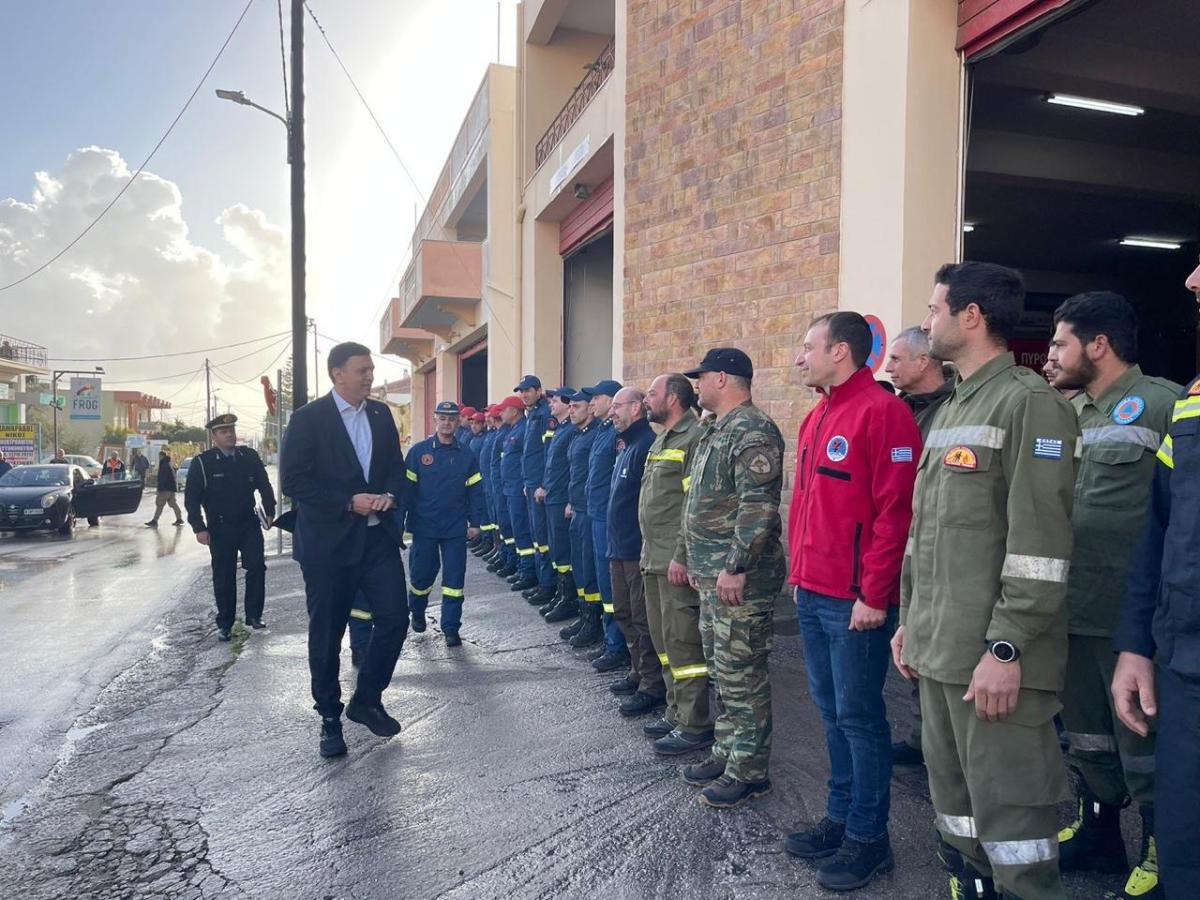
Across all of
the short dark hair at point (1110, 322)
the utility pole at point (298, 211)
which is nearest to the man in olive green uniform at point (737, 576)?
the short dark hair at point (1110, 322)

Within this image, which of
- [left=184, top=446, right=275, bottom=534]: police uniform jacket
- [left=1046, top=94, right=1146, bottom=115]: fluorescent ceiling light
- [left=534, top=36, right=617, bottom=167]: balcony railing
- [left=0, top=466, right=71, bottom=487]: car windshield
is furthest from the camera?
[left=0, top=466, right=71, bottom=487]: car windshield

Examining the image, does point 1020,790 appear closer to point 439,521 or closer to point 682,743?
→ point 682,743

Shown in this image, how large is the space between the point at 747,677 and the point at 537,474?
5645mm

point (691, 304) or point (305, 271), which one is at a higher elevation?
point (305, 271)

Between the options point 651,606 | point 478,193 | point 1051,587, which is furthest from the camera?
point 478,193

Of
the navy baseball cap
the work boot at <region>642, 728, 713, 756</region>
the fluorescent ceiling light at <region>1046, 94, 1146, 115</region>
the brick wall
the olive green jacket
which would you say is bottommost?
the work boot at <region>642, 728, 713, 756</region>

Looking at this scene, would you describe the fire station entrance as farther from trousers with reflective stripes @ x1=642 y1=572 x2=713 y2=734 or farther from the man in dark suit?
the man in dark suit

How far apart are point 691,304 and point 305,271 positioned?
644 centimetres

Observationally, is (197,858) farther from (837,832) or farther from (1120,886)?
(1120,886)

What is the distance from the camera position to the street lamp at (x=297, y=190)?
39.2ft

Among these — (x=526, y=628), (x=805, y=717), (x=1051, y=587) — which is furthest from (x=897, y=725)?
(x=526, y=628)

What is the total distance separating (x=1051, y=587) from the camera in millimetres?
2348

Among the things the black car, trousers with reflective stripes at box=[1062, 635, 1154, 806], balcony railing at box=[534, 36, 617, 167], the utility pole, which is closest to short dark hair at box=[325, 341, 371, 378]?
trousers with reflective stripes at box=[1062, 635, 1154, 806]

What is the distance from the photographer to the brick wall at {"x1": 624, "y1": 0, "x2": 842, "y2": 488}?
7047mm
